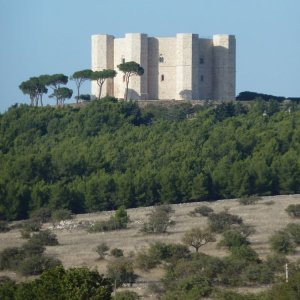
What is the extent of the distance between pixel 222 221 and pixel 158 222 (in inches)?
68.6

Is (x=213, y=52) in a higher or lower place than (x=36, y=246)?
higher

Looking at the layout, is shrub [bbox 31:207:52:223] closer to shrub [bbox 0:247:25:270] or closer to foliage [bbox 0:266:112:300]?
shrub [bbox 0:247:25:270]

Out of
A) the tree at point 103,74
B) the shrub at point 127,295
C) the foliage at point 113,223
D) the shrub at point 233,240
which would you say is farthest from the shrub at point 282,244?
the tree at point 103,74

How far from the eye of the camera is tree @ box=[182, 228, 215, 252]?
50406mm

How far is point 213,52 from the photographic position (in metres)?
75.9

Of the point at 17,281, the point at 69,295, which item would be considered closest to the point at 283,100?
the point at 17,281

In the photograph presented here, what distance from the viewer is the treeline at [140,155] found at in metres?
62.0

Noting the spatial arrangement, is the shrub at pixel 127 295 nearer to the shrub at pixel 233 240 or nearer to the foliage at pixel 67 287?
the foliage at pixel 67 287

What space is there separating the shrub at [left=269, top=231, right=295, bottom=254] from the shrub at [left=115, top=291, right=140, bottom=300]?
813 centimetres

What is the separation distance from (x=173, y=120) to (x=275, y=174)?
9.99 metres

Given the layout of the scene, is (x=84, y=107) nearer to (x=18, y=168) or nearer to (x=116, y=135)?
(x=116, y=135)

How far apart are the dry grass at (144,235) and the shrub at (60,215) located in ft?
0.91

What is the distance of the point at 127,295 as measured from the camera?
134ft

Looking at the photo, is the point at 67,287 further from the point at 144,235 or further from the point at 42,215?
the point at 42,215
